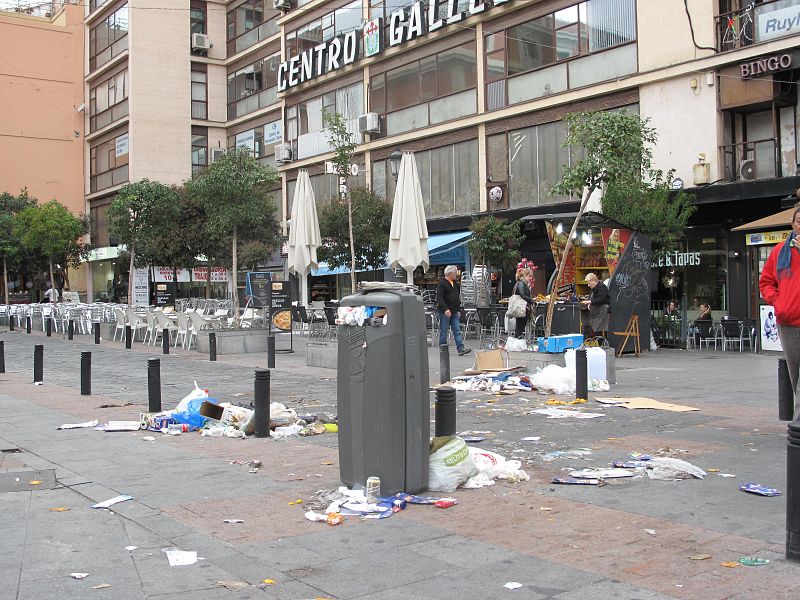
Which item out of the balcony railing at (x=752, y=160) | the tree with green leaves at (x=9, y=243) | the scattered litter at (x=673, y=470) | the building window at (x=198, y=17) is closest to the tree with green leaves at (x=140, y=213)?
the tree with green leaves at (x=9, y=243)

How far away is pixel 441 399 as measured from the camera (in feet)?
23.7

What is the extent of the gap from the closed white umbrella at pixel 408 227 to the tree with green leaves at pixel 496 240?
5.51 m

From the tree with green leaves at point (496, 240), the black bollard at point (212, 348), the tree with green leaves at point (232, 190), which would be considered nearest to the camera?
the black bollard at point (212, 348)

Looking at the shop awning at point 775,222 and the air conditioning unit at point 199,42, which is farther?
the air conditioning unit at point 199,42

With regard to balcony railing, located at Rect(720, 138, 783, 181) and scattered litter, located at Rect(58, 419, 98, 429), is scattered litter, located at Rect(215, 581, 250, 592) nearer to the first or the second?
scattered litter, located at Rect(58, 419, 98, 429)

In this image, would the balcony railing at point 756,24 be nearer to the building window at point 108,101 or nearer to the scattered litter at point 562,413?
the scattered litter at point 562,413

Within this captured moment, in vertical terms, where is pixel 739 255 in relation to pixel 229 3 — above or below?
below

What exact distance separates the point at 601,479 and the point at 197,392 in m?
5.49

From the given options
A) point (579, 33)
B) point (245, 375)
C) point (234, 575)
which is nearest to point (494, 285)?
point (579, 33)

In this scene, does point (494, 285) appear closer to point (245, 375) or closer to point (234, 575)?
point (245, 375)

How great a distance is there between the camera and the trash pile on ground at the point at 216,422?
30.4 feet

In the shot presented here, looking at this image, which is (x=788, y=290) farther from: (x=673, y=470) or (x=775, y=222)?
(x=775, y=222)

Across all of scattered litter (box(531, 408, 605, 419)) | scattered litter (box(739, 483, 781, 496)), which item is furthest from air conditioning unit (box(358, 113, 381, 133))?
scattered litter (box(739, 483, 781, 496))

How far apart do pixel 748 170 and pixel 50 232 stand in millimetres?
28604
